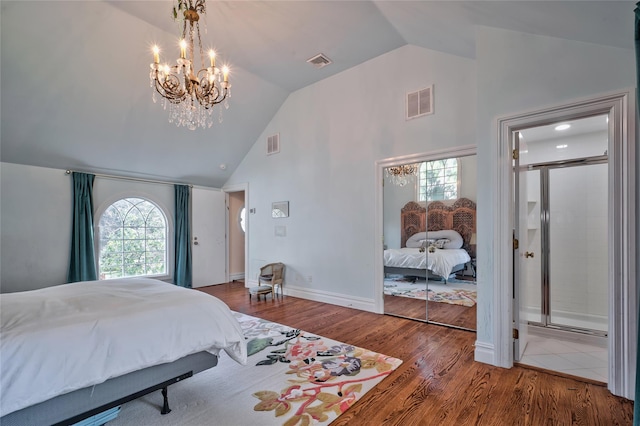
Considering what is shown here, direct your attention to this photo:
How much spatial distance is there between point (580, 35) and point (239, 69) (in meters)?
3.87

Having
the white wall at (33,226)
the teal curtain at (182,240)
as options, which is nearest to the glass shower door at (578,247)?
the teal curtain at (182,240)

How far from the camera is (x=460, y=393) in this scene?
84.4 inches

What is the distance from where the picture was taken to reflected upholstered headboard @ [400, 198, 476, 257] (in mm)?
3488

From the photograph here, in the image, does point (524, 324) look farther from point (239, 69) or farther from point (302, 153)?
point (239, 69)

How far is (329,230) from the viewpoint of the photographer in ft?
15.3

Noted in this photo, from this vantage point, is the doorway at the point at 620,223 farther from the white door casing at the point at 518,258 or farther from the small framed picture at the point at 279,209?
the small framed picture at the point at 279,209

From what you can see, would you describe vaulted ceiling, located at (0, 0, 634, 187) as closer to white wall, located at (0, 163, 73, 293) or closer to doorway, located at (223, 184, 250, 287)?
white wall, located at (0, 163, 73, 293)

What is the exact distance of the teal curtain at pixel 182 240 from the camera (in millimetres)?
5703

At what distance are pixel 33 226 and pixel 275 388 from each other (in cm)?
451

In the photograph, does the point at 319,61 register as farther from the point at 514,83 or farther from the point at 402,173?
the point at 514,83

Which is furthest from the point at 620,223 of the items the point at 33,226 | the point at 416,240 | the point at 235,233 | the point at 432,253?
the point at 33,226

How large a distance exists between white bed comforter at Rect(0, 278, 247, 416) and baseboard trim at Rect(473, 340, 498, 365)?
207 centimetres

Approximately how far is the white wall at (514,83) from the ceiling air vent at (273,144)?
11.5 feet

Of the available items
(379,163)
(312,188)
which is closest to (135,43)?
(312,188)
